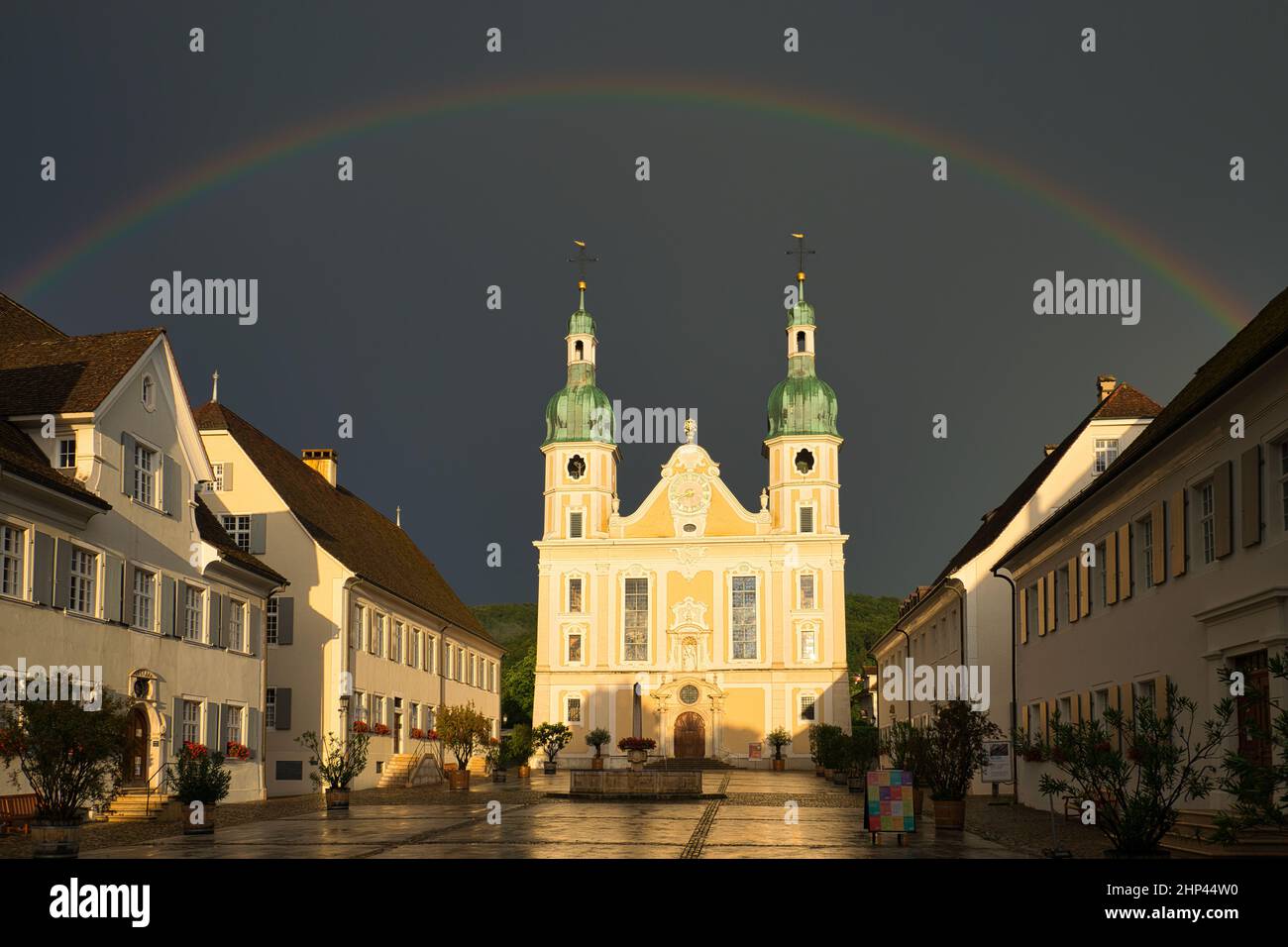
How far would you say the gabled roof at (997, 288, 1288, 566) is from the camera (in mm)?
19125

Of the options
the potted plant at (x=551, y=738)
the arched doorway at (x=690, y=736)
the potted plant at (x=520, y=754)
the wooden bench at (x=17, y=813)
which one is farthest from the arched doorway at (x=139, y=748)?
the arched doorway at (x=690, y=736)

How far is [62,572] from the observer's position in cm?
2855

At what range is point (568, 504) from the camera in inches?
3474

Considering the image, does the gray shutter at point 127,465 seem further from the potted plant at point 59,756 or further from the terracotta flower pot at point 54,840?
the terracotta flower pot at point 54,840

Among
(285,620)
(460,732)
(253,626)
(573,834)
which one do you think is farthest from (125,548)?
(460,732)

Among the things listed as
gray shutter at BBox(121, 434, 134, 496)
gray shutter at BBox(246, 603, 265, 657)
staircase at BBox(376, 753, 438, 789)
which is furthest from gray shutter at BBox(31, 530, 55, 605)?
staircase at BBox(376, 753, 438, 789)

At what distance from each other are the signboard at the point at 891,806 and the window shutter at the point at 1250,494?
6252mm

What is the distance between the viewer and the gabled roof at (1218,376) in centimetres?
1912

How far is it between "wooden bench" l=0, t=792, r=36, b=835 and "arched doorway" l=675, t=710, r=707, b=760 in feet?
192

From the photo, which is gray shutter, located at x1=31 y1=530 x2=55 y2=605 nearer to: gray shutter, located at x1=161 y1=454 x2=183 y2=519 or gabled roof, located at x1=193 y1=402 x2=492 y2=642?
gray shutter, located at x1=161 y1=454 x2=183 y2=519

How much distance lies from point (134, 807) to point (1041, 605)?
21.1 meters

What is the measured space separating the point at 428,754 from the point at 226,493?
13.9 m
